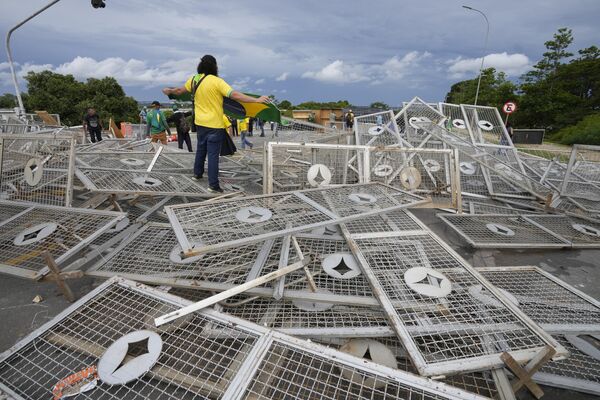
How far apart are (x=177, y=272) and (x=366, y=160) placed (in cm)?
272

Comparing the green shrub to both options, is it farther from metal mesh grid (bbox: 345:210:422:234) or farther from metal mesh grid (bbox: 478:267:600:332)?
metal mesh grid (bbox: 345:210:422:234)

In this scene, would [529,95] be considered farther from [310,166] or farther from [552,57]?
[310,166]

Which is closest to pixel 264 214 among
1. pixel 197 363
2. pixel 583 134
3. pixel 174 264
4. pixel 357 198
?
pixel 174 264

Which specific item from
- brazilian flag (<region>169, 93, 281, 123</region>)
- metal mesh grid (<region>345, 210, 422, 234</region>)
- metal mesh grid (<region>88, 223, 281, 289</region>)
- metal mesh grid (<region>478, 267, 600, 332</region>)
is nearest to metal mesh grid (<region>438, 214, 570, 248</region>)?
metal mesh grid (<region>478, 267, 600, 332</region>)

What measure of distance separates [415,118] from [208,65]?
4936 mm

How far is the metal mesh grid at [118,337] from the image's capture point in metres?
1.49

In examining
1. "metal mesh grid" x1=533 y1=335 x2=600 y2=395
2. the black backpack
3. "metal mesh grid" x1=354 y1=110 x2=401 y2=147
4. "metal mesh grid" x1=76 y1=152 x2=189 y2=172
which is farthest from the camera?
the black backpack

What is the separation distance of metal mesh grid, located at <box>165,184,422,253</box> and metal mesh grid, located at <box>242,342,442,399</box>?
80 centimetres

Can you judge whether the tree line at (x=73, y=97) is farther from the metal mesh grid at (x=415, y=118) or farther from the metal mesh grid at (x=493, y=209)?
the metal mesh grid at (x=493, y=209)

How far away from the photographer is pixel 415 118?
6.68 meters

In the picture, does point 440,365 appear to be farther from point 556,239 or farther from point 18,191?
point 18,191

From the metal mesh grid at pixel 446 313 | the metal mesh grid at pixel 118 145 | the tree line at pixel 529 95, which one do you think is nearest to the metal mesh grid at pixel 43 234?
the metal mesh grid at pixel 446 313

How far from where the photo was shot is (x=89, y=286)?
2.73 m

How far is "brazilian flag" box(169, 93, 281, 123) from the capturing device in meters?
3.77
